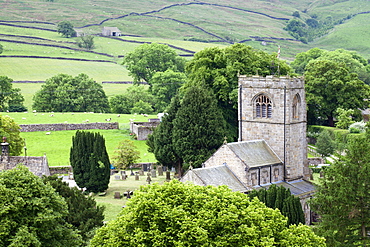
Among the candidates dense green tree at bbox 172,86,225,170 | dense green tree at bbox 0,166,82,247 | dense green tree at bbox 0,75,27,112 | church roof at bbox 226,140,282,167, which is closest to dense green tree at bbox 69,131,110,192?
dense green tree at bbox 172,86,225,170

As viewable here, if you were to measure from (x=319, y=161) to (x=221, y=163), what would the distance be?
23536 millimetres

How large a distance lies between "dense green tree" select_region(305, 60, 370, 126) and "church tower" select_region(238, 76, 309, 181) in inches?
1153

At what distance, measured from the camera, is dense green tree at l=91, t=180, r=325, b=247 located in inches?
1051

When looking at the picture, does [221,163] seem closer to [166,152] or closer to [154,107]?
[166,152]

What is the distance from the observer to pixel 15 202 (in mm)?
27016

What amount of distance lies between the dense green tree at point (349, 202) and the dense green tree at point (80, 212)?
40.8 ft

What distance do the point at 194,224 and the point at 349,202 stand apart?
481 inches

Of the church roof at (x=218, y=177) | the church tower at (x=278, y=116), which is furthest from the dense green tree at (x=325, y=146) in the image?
the church roof at (x=218, y=177)

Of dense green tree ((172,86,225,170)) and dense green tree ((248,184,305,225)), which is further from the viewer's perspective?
dense green tree ((172,86,225,170))

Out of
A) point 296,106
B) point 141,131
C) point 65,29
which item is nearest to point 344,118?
point 141,131

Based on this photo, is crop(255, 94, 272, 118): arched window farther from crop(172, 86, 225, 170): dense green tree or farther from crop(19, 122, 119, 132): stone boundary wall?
crop(19, 122, 119, 132): stone boundary wall

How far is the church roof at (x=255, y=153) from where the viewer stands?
46.0 meters

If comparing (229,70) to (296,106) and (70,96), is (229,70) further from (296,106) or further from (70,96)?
(70,96)

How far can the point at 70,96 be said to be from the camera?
101375mm
